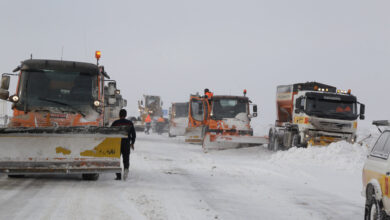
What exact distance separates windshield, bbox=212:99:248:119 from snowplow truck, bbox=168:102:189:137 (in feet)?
39.6

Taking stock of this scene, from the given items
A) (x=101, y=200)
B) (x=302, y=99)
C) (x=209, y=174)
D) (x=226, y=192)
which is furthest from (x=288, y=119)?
(x=101, y=200)

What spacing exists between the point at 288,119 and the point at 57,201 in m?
17.9

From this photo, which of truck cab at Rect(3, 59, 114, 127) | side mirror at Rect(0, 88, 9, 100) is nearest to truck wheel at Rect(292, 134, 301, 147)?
truck cab at Rect(3, 59, 114, 127)

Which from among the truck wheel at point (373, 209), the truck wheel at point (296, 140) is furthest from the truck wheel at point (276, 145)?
the truck wheel at point (373, 209)

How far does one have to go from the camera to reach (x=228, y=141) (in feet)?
75.0

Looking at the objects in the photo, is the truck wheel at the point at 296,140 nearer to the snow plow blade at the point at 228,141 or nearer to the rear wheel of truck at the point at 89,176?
the snow plow blade at the point at 228,141

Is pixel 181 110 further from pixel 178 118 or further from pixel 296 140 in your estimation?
pixel 296 140

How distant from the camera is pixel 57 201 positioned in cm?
808

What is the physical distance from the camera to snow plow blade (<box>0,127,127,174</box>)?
9906 mm

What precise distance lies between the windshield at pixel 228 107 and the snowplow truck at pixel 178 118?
12.1m

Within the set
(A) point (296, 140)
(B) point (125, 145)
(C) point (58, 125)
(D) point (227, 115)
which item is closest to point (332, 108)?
(A) point (296, 140)

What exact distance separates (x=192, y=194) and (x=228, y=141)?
524 inches

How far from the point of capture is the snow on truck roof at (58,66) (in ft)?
42.1

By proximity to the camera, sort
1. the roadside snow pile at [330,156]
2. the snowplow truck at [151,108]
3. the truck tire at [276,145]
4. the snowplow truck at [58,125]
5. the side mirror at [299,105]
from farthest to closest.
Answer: the snowplow truck at [151,108] < the truck tire at [276,145] < the side mirror at [299,105] < the roadside snow pile at [330,156] < the snowplow truck at [58,125]
